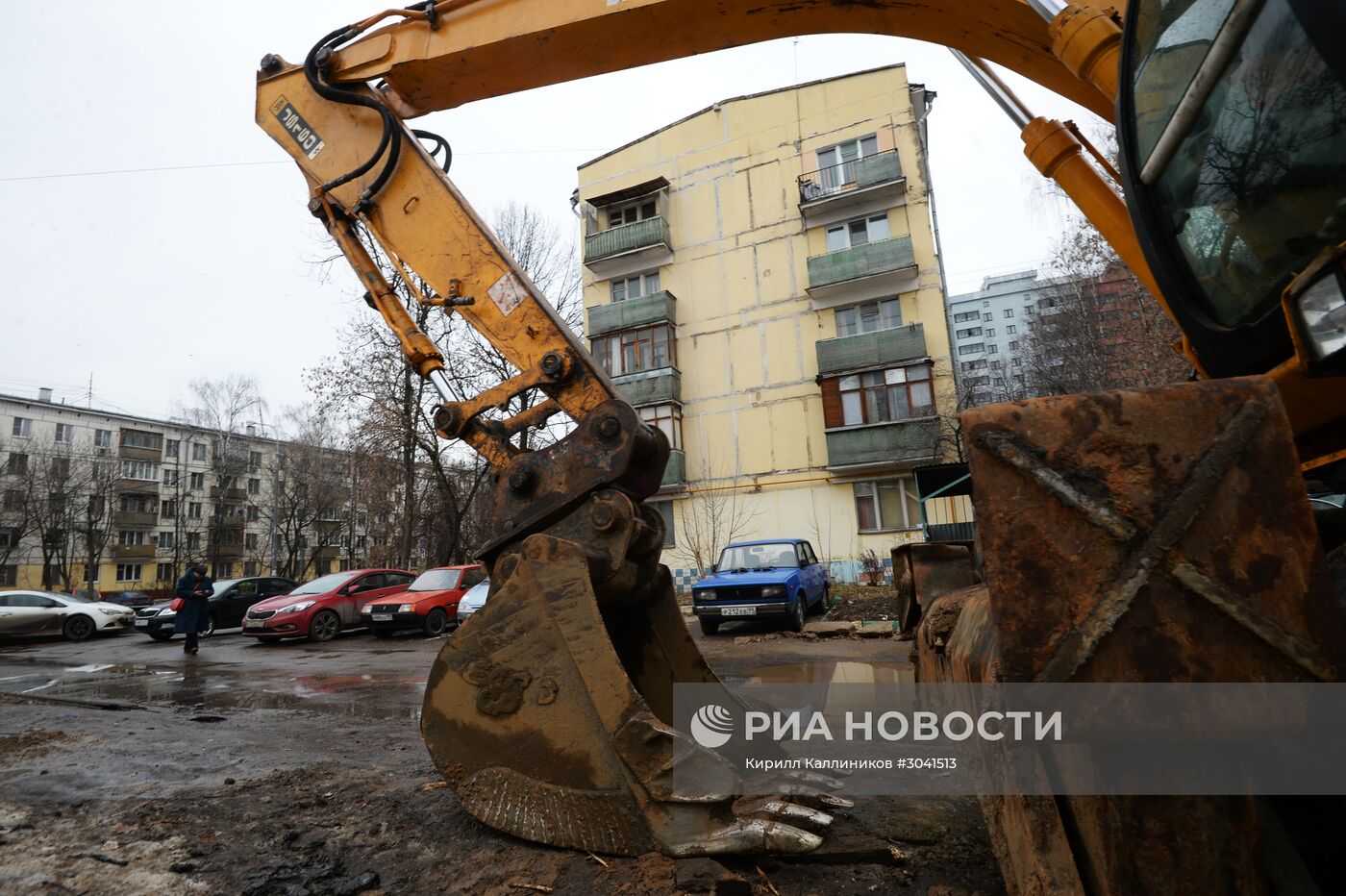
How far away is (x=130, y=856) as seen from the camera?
269 centimetres

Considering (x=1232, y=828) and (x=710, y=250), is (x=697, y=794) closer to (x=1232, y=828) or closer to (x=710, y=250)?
(x=1232, y=828)

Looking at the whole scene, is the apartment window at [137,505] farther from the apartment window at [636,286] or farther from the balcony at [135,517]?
the apartment window at [636,286]

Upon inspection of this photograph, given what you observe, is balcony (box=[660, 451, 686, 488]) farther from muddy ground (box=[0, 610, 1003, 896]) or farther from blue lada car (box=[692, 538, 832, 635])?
muddy ground (box=[0, 610, 1003, 896])

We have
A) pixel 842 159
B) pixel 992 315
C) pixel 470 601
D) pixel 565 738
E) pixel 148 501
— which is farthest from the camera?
pixel 992 315

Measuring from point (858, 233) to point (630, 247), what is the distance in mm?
8075

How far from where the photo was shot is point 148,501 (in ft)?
172

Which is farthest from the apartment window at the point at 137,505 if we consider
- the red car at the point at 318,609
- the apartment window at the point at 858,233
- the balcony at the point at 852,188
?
the apartment window at the point at 858,233

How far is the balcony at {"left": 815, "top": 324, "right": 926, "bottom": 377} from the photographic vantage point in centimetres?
2100

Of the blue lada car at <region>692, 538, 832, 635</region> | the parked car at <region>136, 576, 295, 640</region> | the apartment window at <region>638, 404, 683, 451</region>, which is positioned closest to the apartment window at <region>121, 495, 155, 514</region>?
the parked car at <region>136, 576, 295, 640</region>

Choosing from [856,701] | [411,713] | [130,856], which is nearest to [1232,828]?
[130,856]

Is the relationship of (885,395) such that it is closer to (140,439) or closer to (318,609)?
(318,609)

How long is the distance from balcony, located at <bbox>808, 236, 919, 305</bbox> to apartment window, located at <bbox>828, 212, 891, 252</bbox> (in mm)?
594

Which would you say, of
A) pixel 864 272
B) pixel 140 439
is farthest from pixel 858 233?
pixel 140 439

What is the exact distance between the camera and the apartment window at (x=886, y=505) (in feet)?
68.4
